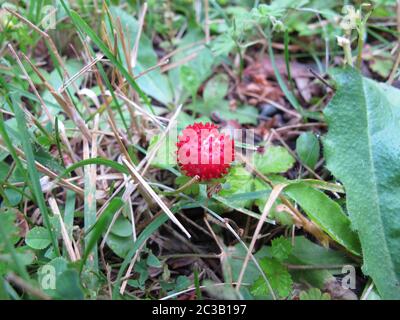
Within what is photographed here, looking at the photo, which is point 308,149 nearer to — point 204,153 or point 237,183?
point 237,183

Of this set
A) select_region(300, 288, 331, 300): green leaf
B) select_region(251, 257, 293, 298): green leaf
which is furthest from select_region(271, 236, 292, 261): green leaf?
select_region(300, 288, 331, 300): green leaf

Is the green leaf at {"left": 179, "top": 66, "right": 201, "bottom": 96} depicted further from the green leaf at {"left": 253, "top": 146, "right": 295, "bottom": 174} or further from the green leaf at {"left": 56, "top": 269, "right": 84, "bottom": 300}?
the green leaf at {"left": 56, "top": 269, "right": 84, "bottom": 300}

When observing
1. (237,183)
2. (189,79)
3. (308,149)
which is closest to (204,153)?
(237,183)

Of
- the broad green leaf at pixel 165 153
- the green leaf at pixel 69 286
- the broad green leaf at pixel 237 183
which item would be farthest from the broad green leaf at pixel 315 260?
the green leaf at pixel 69 286
